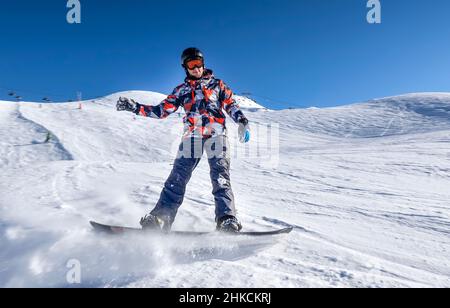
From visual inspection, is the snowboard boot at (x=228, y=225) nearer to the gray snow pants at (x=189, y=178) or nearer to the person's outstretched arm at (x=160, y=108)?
the gray snow pants at (x=189, y=178)

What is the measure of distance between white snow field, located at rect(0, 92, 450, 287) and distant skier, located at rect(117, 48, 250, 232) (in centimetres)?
50

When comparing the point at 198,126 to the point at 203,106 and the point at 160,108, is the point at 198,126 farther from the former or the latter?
the point at 160,108

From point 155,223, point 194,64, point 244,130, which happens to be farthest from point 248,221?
point 194,64

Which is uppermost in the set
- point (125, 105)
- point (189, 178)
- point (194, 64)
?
point (194, 64)

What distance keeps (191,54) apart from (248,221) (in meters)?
2.11

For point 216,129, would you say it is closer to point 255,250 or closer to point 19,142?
point 255,250

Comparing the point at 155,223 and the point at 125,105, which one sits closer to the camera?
the point at 155,223

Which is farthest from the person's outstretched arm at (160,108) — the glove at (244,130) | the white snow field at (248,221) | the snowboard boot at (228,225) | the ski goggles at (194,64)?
the snowboard boot at (228,225)

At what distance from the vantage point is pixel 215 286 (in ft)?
7.50

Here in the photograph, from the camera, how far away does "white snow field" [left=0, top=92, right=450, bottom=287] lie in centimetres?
250

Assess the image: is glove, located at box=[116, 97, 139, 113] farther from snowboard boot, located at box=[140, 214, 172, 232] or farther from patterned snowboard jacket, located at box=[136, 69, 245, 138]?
snowboard boot, located at box=[140, 214, 172, 232]

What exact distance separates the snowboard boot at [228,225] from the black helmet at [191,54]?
6.32ft

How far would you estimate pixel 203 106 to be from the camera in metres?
4.09

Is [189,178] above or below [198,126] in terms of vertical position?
below
